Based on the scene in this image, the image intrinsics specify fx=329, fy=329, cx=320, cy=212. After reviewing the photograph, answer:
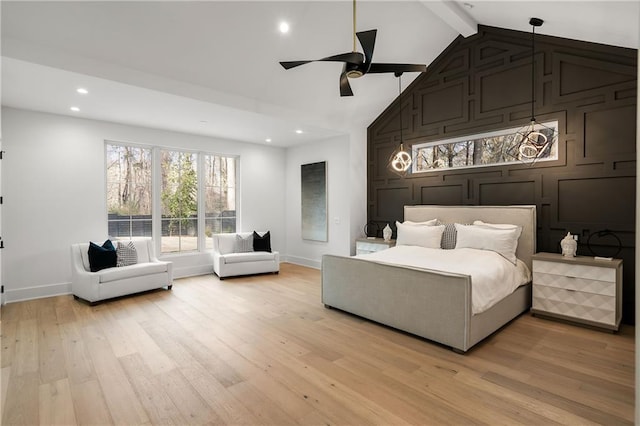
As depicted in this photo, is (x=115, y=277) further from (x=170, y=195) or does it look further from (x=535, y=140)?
(x=535, y=140)

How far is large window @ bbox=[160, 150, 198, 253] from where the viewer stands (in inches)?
233

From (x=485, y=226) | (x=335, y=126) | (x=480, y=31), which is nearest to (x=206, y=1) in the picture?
(x=335, y=126)

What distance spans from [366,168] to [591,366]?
4.37 m

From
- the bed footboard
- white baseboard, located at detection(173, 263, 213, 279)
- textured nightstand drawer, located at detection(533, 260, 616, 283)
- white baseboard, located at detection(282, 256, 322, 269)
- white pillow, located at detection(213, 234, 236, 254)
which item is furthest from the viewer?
white baseboard, located at detection(282, 256, 322, 269)

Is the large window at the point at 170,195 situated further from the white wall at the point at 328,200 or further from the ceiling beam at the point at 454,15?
the ceiling beam at the point at 454,15

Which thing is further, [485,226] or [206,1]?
[485,226]

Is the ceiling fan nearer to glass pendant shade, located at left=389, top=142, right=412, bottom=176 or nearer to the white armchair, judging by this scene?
glass pendant shade, located at left=389, top=142, right=412, bottom=176

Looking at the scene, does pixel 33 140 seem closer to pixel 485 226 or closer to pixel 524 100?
pixel 485 226

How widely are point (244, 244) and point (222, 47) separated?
3.50 m

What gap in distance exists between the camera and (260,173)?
7.14 m

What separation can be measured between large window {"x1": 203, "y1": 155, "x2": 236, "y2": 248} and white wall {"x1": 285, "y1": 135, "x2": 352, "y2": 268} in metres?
1.30

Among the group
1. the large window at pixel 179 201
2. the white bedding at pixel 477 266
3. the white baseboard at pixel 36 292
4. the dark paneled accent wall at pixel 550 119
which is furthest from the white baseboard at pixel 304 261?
the white baseboard at pixel 36 292

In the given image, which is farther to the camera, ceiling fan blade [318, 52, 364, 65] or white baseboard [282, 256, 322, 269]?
white baseboard [282, 256, 322, 269]

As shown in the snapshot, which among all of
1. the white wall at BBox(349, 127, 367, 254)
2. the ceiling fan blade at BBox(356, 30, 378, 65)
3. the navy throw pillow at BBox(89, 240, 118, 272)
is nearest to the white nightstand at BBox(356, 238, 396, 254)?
the white wall at BBox(349, 127, 367, 254)
